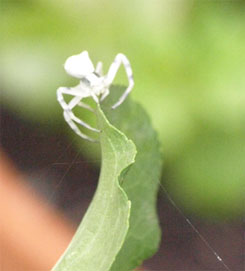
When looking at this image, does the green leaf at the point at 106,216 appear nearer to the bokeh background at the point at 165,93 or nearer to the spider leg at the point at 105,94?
the spider leg at the point at 105,94

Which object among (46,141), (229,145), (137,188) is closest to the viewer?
(137,188)

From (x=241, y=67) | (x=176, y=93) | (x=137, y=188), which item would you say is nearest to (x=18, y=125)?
(x=176, y=93)

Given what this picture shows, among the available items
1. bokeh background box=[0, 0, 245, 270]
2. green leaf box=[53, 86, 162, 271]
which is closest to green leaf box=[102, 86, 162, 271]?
green leaf box=[53, 86, 162, 271]

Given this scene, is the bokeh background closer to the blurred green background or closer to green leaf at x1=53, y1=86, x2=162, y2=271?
the blurred green background

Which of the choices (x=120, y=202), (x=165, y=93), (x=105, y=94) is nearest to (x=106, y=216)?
(x=120, y=202)

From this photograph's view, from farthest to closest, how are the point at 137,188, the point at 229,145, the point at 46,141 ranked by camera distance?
the point at 229,145 → the point at 46,141 → the point at 137,188

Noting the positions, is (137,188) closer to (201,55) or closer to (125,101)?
(125,101)

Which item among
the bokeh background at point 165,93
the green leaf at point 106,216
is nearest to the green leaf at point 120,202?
the green leaf at point 106,216
